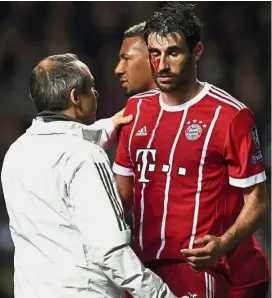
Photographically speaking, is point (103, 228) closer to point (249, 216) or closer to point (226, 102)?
point (249, 216)

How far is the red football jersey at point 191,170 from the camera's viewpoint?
321cm

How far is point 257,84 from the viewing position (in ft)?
21.3

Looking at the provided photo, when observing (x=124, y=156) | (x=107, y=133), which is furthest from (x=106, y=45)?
(x=124, y=156)

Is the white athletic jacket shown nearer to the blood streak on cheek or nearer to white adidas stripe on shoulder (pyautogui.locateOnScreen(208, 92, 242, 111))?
the blood streak on cheek

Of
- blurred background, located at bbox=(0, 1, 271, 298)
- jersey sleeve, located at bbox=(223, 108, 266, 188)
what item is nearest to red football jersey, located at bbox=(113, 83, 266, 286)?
jersey sleeve, located at bbox=(223, 108, 266, 188)

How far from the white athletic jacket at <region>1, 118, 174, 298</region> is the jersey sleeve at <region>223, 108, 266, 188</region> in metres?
0.46

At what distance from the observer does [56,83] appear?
10.1 feet

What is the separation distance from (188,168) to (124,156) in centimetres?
34

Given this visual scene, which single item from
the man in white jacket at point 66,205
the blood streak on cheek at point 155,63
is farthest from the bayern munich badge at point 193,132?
the man in white jacket at point 66,205

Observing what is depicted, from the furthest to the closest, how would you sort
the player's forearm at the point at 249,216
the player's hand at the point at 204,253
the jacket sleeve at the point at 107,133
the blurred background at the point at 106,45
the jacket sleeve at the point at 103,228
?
the blurred background at the point at 106,45
the jacket sleeve at the point at 107,133
the player's forearm at the point at 249,216
the player's hand at the point at 204,253
the jacket sleeve at the point at 103,228

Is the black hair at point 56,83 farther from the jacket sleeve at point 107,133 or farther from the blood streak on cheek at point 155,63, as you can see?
the jacket sleeve at point 107,133

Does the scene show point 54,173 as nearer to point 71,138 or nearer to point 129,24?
point 71,138

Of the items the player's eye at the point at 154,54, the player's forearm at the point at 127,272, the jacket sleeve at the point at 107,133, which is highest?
the player's eye at the point at 154,54

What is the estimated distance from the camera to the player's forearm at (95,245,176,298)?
2.87m
